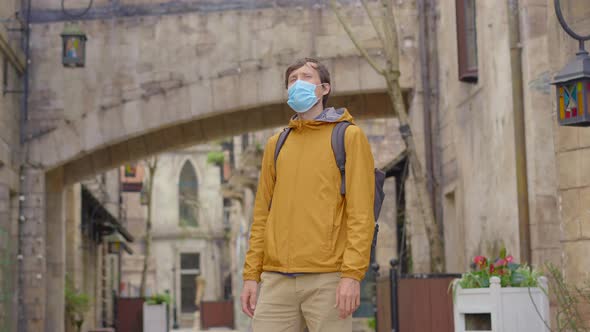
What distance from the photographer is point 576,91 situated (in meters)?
6.97

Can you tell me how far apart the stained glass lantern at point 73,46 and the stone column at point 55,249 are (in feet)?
8.91

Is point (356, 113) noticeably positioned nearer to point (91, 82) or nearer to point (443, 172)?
point (443, 172)

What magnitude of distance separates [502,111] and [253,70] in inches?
278

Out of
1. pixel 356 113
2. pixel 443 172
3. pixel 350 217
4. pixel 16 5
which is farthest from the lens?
pixel 356 113

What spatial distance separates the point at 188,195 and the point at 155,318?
89.3 ft

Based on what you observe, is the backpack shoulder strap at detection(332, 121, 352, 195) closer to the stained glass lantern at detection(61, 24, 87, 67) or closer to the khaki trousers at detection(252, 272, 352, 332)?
the khaki trousers at detection(252, 272, 352, 332)

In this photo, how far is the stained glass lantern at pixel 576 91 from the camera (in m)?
6.87

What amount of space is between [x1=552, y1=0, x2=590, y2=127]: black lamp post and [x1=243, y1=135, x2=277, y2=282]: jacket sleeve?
2.62 metres

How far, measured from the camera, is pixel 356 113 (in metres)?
19.5

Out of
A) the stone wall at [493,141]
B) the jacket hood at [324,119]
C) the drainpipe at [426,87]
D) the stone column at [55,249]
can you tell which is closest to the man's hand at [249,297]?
the jacket hood at [324,119]

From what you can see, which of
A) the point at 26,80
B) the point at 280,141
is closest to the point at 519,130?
the point at 280,141

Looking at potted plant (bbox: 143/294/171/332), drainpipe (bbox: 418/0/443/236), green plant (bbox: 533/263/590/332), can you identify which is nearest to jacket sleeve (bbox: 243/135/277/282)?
green plant (bbox: 533/263/590/332)

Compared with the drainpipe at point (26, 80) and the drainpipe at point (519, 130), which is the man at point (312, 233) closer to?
the drainpipe at point (519, 130)

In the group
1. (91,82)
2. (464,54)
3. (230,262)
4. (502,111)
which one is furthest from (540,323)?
(230,262)
